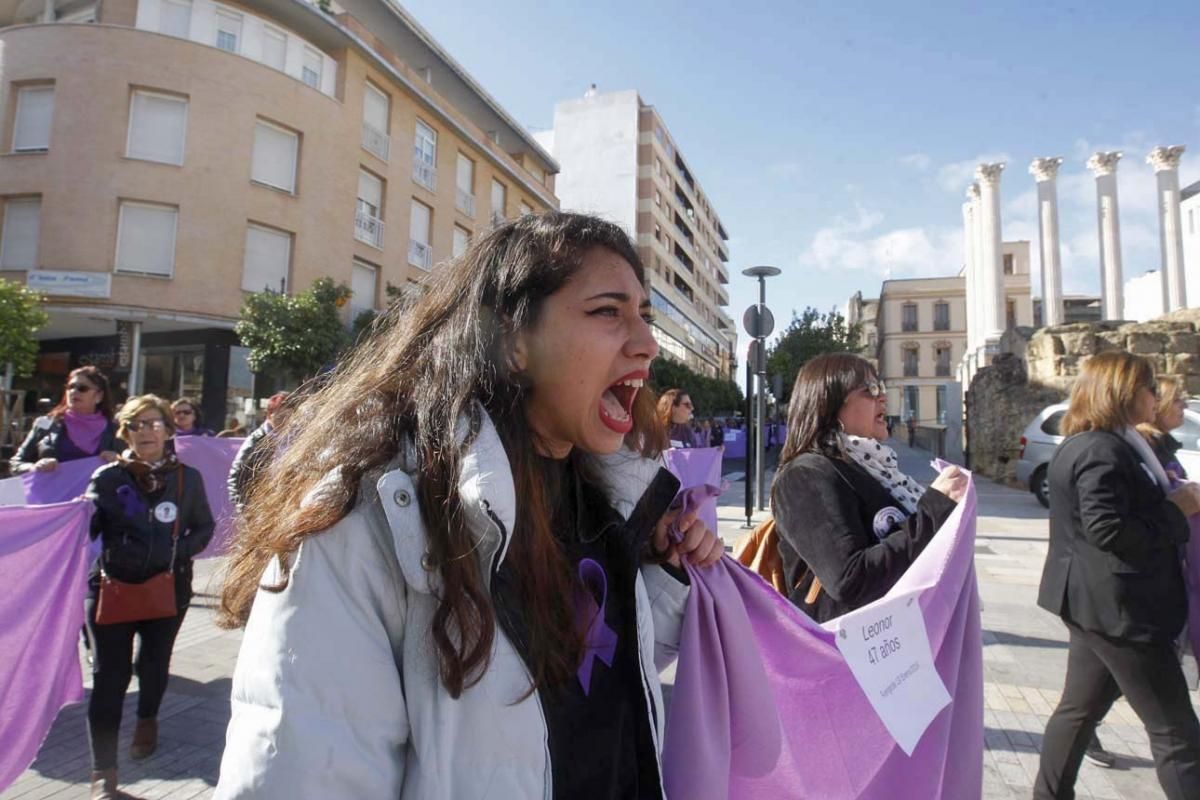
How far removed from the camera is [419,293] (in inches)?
59.2

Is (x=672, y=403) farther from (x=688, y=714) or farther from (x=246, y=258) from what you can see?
(x=246, y=258)

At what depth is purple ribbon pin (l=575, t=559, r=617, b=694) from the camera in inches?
49.1

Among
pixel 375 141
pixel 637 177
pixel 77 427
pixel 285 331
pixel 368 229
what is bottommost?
pixel 77 427

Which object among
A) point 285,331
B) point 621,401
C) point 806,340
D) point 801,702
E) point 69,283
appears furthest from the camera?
point 806,340

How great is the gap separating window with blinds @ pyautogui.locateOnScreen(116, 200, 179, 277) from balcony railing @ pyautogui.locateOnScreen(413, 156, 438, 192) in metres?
9.20

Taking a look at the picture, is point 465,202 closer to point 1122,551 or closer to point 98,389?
point 98,389

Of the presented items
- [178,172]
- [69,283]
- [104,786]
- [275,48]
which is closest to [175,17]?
[275,48]

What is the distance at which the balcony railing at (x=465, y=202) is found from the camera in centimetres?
2808

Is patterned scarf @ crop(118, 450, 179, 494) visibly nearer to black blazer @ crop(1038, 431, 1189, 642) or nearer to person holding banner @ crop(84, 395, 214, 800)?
person holding banner @ crop(84, 395, 214, 800)

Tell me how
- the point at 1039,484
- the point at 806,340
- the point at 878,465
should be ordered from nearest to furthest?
the point at 878,465 < the point at 1039,484 < the point at 806,340

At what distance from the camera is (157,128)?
1838 centimetres

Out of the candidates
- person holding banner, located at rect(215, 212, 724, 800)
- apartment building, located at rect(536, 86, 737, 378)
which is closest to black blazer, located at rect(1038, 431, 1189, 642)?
person holding banner, located at rect(215, 212, 724, 800)

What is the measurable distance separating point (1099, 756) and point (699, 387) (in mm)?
38345

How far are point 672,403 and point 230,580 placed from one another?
724cm
